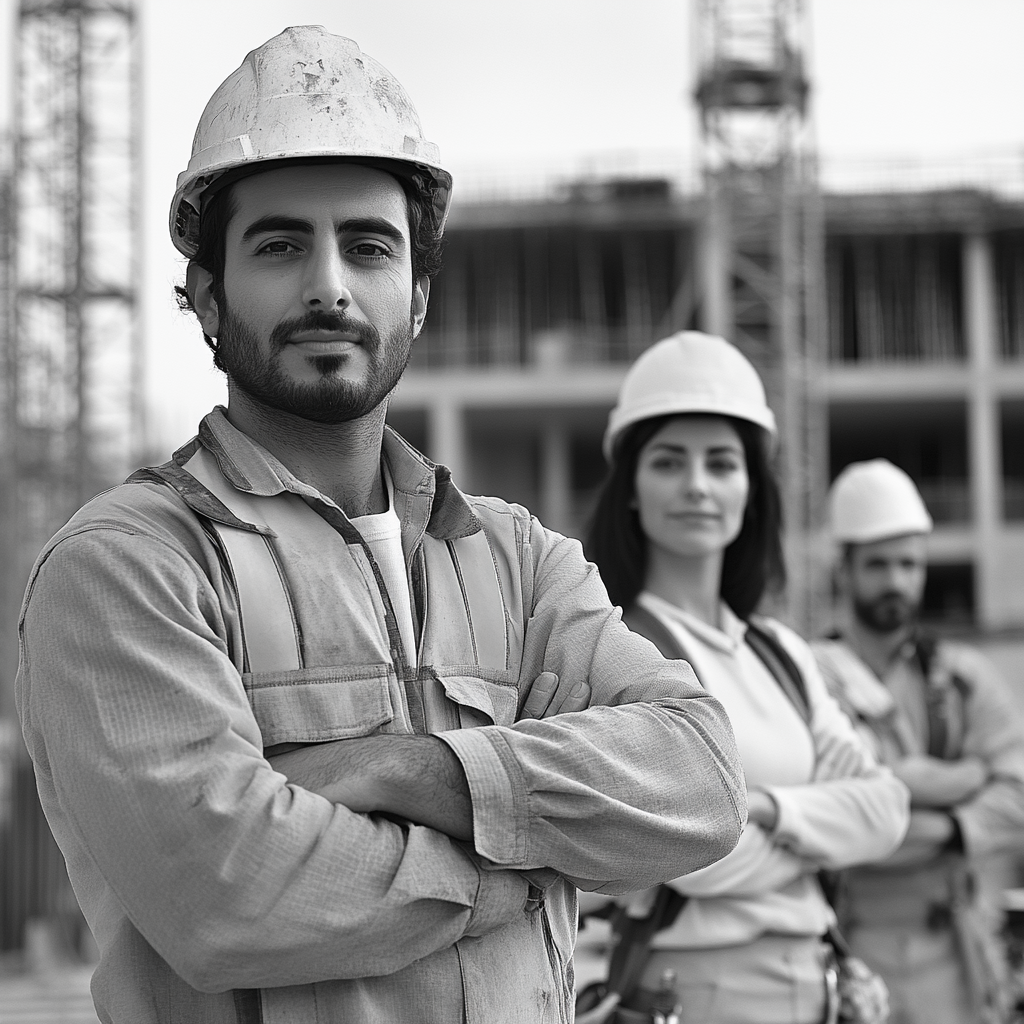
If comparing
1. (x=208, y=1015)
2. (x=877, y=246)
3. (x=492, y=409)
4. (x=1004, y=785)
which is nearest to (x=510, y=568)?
(x=208, y=1015)

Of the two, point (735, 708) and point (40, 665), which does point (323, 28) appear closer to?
point (40, 665)

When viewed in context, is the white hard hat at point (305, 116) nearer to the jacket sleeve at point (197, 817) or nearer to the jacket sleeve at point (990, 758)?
the jacket sleeve at point (197, 817)

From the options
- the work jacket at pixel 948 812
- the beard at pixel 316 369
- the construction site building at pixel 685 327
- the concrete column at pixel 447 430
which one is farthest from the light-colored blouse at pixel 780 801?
the concrete column at pixel 447 430

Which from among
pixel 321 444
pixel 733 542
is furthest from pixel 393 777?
pixel 733 542

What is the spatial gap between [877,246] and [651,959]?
33.6 meters

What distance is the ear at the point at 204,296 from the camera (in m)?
2.42

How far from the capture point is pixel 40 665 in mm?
2035

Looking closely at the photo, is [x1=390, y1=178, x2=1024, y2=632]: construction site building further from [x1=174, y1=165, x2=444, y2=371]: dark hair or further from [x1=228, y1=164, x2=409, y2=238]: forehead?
[x1=228, y1=164, x2=409, y2=238]: forehead

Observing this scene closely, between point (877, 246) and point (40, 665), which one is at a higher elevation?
point (877, 246)

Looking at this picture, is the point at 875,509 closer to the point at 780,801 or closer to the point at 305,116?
the point at 780,801

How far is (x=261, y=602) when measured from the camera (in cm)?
215

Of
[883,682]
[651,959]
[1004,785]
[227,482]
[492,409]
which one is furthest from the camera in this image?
[492,409]

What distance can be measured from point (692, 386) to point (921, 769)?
67.4 inches

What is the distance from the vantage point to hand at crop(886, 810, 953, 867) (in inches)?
188
